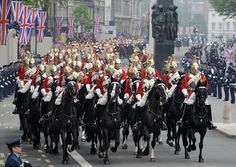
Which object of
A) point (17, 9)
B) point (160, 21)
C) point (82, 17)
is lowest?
point (82, 17)

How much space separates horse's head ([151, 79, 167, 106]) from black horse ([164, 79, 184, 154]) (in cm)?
168

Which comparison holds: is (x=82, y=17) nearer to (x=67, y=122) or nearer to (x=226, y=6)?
(x=226, y=6)

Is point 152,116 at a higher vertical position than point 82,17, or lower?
lower

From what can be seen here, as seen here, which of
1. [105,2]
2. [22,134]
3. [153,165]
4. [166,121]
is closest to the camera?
[153,165]

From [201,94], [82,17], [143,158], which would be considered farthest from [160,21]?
[82,17]

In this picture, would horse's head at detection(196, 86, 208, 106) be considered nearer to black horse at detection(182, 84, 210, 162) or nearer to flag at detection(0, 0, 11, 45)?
black horse at detection(182, 84, 210, 162)

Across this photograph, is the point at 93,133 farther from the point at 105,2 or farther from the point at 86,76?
the point at 105,2

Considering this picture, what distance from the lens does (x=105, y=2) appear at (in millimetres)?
198125

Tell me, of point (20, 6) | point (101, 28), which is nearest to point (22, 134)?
point (20, 6)

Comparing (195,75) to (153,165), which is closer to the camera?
(153,165)

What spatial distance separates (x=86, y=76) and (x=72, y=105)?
3.96 meters

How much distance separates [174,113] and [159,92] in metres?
3.05

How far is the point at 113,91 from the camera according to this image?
25.9 metres

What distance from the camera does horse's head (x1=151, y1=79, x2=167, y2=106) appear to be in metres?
26.3
